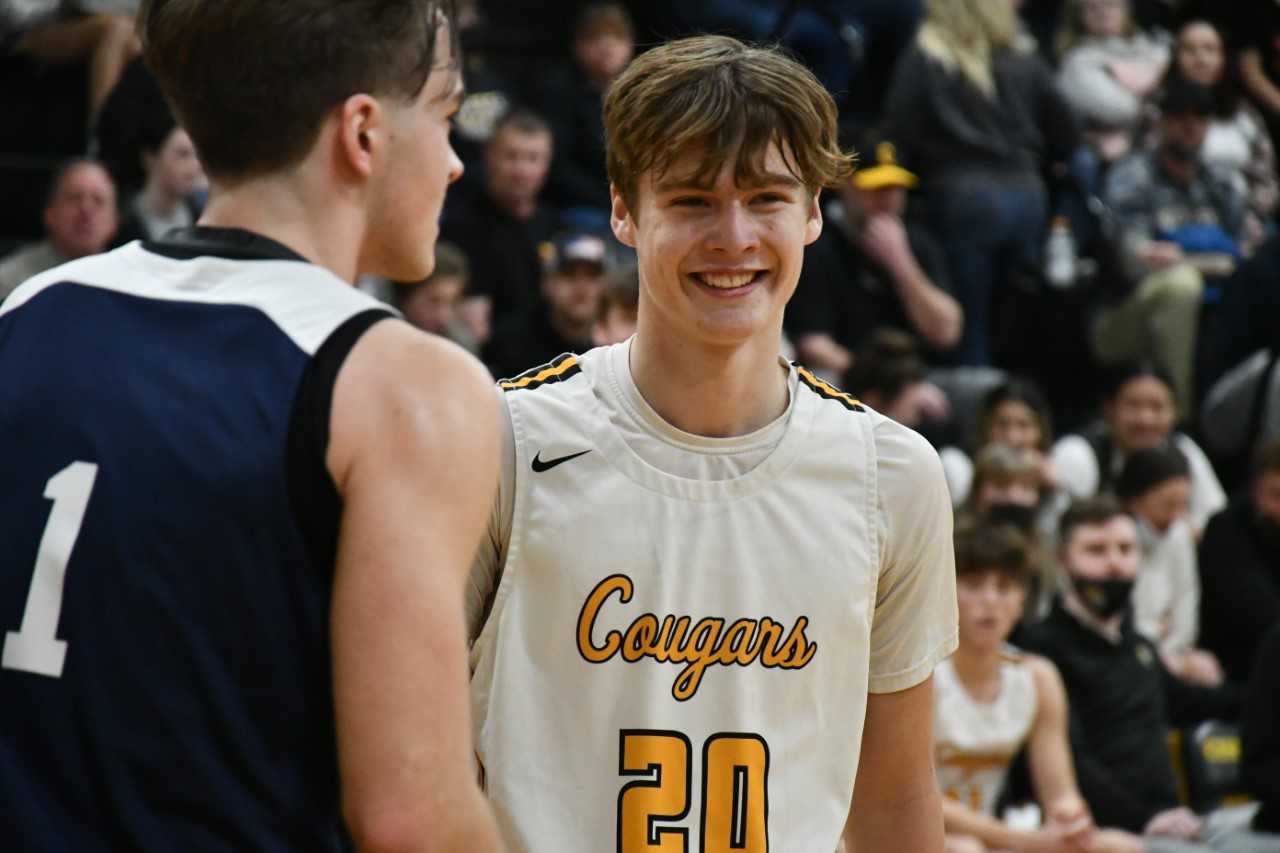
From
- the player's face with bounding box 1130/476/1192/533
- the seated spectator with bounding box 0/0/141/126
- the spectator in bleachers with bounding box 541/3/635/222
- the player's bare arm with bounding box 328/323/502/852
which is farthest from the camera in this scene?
the spectator in bleachers with bounding box 541/3/635/222

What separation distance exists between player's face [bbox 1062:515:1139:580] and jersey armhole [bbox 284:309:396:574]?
19.2 ft

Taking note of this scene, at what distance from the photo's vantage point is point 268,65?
216 centimetres

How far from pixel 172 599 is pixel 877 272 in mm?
8815

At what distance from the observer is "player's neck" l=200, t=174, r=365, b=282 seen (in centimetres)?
222

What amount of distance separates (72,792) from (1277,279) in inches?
380

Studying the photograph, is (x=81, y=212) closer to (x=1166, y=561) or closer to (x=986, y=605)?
(x=986, y=605)

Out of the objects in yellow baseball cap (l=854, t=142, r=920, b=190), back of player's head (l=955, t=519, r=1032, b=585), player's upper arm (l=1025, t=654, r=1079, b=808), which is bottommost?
player's upper arm (l=1025, t=654, r=1079, b=808)

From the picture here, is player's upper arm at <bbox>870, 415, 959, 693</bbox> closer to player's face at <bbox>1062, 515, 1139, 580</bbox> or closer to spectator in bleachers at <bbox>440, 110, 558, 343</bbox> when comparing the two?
player's face at <bbox>1062, 515, 1139, 580</bbox>

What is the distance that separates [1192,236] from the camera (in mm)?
11547

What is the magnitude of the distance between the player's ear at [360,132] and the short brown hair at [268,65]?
0.05 ft

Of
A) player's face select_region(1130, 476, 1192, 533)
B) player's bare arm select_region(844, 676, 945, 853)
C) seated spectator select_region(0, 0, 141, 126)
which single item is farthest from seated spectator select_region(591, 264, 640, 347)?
player's bare arm select_region(844, 676, 945, 853)

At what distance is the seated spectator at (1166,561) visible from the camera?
8.55 meters

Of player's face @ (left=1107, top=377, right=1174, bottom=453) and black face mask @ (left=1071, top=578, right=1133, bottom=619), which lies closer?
black face mask @ (left=1071, top=578, right=1133, bottom=619)

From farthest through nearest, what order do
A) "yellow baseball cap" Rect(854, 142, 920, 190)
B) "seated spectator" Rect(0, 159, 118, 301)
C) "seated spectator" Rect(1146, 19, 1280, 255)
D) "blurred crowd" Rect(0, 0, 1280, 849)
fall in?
"seated spectator" Rect(1146, 19, 1280, 255)
"yellow baseball cap" Rect(854, 142, 920, 190)
"seated spectator" Rect(0, 159, 118, 301)
"blurred crowd" Rect(0, 0, 1280, 849)
